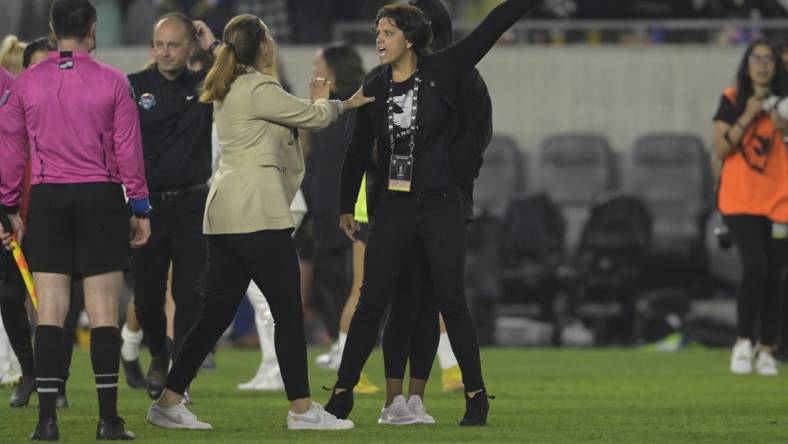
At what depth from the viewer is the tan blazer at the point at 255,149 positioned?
268 inches

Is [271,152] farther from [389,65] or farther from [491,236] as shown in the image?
[491,236]

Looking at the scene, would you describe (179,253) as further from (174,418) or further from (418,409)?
(418,409)

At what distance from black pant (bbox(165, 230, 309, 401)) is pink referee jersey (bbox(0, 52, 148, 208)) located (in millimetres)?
508

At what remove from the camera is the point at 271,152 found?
6.88 m

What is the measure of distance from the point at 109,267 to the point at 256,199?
627 mm

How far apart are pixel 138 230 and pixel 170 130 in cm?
183

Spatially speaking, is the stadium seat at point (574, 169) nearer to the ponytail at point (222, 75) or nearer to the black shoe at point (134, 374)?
the black shoe at point (134, 374)

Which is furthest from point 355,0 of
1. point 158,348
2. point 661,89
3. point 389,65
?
point 389,65

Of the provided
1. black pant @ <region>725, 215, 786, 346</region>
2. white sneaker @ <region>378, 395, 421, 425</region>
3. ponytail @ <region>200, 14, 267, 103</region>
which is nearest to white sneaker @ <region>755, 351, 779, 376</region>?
black pant @ <region>725, 215, 786, 346</region>

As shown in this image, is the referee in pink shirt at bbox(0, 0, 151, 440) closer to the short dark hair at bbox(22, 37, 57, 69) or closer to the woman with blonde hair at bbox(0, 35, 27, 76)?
the short dark hair at bbox(22, 37, 57, 69)

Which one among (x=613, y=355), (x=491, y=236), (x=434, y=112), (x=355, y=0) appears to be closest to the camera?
(x=434, y=112)

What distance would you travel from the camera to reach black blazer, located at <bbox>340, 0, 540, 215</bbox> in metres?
→ 6.99

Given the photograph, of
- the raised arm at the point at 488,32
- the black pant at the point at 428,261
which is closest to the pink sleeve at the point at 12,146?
the black pant at the point at 428,261

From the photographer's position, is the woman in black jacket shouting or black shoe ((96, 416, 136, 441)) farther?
the woman in black jacket shouting
